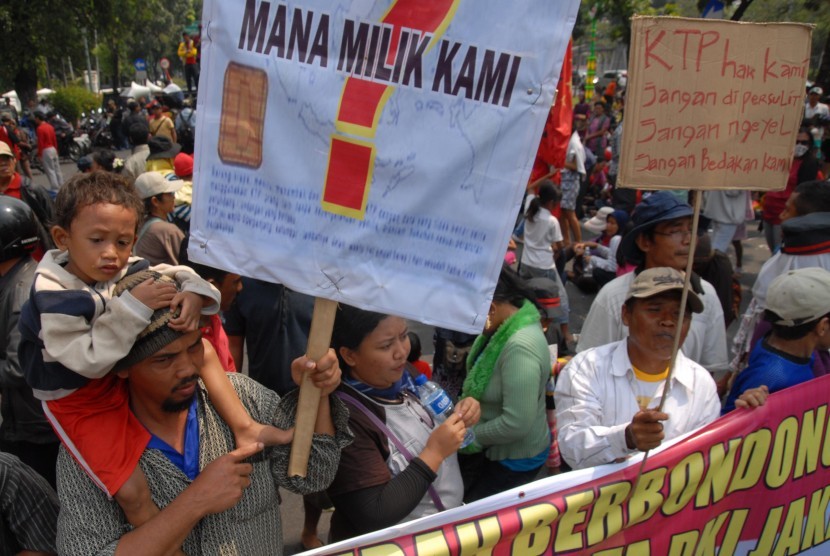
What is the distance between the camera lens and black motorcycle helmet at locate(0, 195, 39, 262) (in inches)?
109

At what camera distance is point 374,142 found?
1.68m

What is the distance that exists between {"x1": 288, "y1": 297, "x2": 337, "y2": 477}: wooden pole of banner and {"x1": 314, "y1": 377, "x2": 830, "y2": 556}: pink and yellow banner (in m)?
0.26

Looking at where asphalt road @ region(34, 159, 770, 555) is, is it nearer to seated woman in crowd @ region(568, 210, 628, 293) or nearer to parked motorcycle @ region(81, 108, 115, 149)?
seated woman in crowd @ region(568, 210, 628, 293)

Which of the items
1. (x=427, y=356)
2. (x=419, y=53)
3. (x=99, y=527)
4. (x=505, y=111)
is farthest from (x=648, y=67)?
(x=427, y=356)

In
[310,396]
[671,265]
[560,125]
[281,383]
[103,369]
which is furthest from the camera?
[560,125]

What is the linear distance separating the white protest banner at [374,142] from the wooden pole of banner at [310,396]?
57 mm

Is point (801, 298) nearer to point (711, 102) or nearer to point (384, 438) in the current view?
point (711, 102)

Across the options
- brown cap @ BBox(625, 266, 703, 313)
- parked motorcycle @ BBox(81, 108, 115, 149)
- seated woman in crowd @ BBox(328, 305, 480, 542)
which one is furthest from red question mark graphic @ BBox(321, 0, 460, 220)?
parked motorcycle @ BBox(81, 108, 115, 149)

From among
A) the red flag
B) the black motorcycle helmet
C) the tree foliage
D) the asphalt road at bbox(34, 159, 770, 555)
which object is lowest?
the asphalt road at bbox(34, 159, 770, 555)

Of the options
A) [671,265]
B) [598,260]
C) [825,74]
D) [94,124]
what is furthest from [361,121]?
[94,124]

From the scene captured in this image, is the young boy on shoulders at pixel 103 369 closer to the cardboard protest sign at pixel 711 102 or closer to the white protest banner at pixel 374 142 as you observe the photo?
the white protest banner at pixel 374 142

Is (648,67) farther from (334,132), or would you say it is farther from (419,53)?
(334,132)

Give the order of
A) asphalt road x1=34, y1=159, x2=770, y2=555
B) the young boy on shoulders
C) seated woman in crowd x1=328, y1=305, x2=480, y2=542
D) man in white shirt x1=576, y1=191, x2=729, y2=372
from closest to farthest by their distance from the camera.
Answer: the young boy on shoulders, seated woman in crowd x1=328, y1=305, x2=480, y2=542, man in white shirt x1=576, y1=191, x2=729, y2=372, asphalt road x1=34, y1=159, x2=770, y2=555

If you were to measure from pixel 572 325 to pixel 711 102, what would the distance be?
516cm
